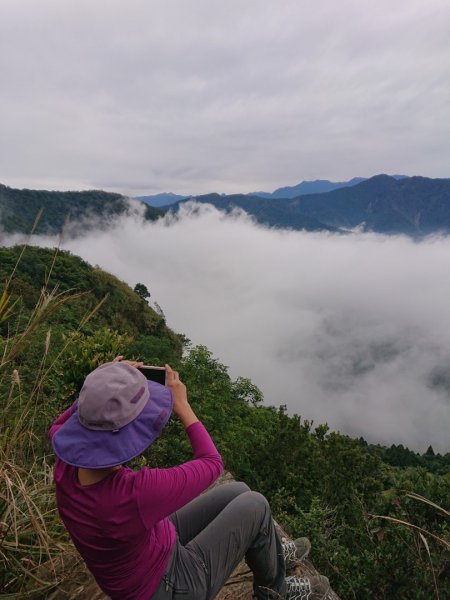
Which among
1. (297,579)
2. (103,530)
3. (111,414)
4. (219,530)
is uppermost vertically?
(111,414)

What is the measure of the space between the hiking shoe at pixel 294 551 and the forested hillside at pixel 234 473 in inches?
13.6

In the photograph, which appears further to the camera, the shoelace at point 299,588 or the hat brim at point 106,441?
the shoelace at point 299,588

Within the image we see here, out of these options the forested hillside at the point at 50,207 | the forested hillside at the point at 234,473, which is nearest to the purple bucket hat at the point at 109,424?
the forested hillside at the point at 234,473

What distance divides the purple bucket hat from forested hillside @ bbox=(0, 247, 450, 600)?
0.41 m

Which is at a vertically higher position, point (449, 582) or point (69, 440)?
point (69, 440)

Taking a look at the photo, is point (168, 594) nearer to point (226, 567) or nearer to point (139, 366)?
point (226, 567)

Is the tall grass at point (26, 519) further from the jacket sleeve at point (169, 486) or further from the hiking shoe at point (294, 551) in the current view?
the hiking shoe at point (294, 551)

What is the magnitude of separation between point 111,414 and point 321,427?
264 inches

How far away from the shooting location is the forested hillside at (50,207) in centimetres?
10738

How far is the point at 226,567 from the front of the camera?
2238 millimetres

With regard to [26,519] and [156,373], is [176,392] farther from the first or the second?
[26,519]

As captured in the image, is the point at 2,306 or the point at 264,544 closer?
the point at 2,306

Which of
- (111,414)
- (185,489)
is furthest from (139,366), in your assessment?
(185,489)

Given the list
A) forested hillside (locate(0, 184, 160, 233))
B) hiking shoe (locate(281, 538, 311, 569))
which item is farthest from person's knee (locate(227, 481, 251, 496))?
forested hillside (locate(0, 184, 160, 233))
